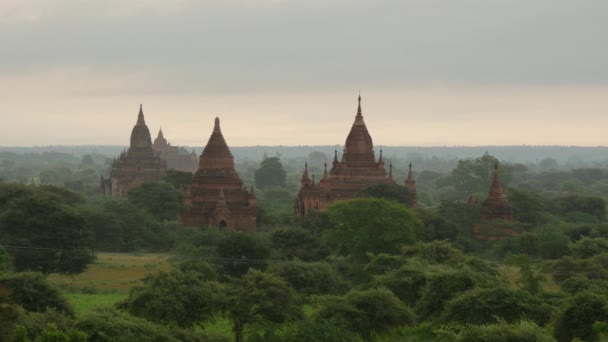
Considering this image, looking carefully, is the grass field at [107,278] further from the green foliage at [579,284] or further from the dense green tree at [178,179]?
the dense green tree at [178,179]

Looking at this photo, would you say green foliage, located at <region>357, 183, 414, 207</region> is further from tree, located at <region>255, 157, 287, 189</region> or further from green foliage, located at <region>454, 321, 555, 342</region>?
tree, located at <region>255, 157, 287, 189</region>

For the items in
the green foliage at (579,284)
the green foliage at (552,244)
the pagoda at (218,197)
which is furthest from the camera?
the pagoda at (218,197)

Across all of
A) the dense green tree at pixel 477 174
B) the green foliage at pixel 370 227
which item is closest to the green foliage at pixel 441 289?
the green foliage at pixel 370 227

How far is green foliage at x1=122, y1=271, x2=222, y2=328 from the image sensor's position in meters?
30.7

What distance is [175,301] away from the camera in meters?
30.8

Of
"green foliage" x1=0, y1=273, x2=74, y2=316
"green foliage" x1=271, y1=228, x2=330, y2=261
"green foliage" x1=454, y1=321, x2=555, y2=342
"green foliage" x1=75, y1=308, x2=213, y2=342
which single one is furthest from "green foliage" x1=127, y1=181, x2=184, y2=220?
"green foliage" x1=454, y1=321, x2=555, y2=342

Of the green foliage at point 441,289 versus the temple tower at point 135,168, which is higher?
the temple tower at point 135,168

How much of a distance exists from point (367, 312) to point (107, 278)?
22165mm

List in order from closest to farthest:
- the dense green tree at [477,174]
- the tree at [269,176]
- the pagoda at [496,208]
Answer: the pagoda at [496,208], the dense green tree at [477,174], the tree at [269,176]

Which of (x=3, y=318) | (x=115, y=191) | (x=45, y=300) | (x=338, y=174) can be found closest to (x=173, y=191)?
(x=338, y=174)

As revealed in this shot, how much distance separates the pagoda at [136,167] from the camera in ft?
314

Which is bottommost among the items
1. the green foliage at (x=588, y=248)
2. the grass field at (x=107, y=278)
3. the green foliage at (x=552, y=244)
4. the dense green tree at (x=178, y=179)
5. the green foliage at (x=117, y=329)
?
the grass field at (x=107, y=278)

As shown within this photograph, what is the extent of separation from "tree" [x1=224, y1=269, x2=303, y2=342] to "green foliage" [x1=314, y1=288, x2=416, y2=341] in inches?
47.0

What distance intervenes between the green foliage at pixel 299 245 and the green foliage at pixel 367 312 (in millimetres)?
17351
